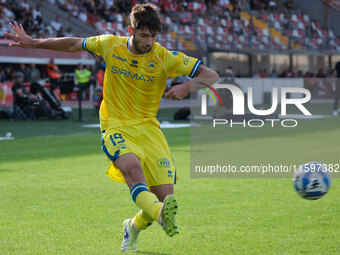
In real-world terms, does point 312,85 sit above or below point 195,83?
below

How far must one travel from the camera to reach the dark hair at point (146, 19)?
5.08 metres

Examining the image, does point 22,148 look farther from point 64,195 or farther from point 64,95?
point 64,95

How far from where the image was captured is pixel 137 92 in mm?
5480

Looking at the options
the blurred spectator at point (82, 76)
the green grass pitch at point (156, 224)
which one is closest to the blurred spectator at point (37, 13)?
the blurred spectator at point (82, 76)

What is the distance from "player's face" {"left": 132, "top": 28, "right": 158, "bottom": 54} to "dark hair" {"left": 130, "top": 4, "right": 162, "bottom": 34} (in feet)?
0.12

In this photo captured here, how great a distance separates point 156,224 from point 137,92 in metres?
1.99

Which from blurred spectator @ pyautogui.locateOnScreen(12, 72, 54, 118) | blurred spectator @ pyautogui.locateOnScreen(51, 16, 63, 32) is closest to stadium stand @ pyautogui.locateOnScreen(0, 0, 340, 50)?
blurred spectator @ pyautogui.locateOnScreen(51, 16, 63, 32)

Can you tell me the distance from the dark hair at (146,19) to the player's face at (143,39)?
4 cm

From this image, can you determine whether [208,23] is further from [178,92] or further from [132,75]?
[178,92]

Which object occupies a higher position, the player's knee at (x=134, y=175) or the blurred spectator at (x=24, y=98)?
the player's knee at (x=134, y=175)

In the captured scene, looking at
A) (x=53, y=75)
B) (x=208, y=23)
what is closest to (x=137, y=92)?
(x=53, y=75)

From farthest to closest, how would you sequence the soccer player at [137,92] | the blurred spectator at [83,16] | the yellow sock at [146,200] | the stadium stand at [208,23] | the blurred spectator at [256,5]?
the blurred spectator at [256,5] → the blurred spectator at [83,16] → the stadium stand at [208,23] → the soccer player at [137,92] → the yellow sock at [146,200]

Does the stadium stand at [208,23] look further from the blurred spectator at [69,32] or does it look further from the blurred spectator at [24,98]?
the blurred spectator at [24,98]

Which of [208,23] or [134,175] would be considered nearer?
[134,175]
